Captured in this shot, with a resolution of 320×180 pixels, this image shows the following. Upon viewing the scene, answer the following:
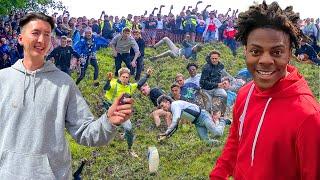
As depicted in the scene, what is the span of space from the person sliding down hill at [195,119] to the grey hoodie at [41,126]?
254 inches

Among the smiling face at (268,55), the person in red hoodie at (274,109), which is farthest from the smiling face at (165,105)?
the smiling face at (268,55)

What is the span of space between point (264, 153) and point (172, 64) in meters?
12.9

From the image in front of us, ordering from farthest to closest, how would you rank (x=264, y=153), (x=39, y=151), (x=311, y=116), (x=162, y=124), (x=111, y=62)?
A: (x=111, y=62) < (x=162, y=124) < (x=39, y=151) < (x=264, y=153) < (x=311, y=116)

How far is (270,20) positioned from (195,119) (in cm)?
705

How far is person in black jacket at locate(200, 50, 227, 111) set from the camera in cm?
1023

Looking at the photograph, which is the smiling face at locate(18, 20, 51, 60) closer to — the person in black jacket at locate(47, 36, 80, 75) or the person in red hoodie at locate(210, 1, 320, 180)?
the person in red hoodie at locate(210, 1, 320, 180)

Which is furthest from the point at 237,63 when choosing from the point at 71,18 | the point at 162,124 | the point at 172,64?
the point at 162,124

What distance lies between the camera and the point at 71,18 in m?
15.4

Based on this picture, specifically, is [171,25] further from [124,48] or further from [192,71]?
[192,71]

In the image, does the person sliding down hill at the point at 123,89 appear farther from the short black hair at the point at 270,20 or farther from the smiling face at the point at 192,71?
the short black hair at the point at 270,20

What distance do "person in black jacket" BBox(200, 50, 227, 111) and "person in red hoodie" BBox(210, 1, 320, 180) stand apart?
7881 mm

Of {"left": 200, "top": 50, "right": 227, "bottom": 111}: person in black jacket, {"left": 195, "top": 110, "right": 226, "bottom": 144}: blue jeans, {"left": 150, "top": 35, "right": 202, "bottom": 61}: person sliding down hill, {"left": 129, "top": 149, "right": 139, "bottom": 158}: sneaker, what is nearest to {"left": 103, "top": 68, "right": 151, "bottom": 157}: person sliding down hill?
{"left": 129, "top": 149, "right": 139, "bottom": 158}: sneaker

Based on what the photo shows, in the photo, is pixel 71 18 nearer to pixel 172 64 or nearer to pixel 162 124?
pixel 172 64

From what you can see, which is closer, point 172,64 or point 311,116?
point 311,116
